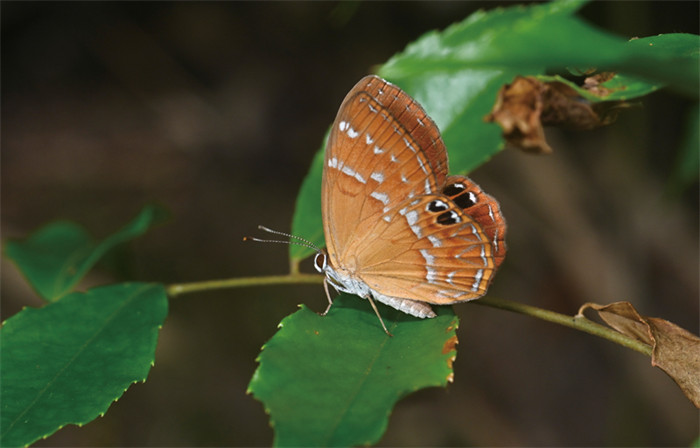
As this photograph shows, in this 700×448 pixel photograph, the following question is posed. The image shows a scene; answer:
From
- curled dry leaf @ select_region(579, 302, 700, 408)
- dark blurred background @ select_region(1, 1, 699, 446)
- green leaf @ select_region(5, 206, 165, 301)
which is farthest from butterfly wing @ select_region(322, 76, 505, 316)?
dark blurred background @ select_region(1, 1, 699, 446)

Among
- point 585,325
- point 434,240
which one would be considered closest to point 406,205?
point 434,240

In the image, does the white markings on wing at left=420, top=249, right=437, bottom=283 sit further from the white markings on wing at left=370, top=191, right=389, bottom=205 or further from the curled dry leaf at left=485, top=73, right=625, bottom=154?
the curled dry leaf at left=485, top=73, right=625, bottom=154

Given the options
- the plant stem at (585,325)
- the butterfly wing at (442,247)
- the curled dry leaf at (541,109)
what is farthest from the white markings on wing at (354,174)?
the plant stem at (585,325)

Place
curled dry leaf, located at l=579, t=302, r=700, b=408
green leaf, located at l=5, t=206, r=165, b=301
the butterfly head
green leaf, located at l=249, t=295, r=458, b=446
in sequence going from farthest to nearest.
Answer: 1. green leaf, located at l=5, t=206, r=165, b=301
2. the butterfly head
3. curled dry leaf, located at l=579, t=302, r=700, b=408
4. green leaf, located at l=249, t=295, r=458, b=446

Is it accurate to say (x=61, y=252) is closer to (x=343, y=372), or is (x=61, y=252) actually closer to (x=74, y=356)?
(x=74, y=356)

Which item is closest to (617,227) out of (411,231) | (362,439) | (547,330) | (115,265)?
(547,330)

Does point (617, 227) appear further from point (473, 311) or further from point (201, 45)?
point (201, 45)

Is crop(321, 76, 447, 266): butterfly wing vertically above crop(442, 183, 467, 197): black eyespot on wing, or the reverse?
crop(321, 76, 447, 266): butterfly wing
